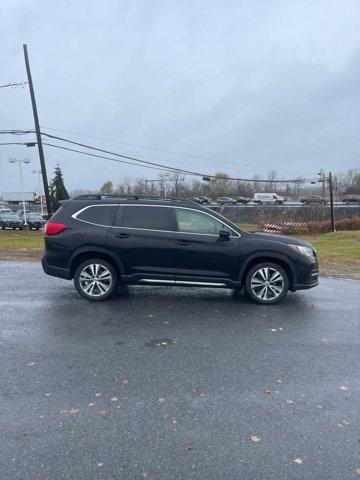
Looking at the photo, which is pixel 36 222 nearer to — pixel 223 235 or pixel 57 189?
pixel 57 189

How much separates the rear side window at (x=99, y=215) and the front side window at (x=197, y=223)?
1.24 m

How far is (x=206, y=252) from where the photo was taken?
7.09 meters

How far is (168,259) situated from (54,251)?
6.88 ft

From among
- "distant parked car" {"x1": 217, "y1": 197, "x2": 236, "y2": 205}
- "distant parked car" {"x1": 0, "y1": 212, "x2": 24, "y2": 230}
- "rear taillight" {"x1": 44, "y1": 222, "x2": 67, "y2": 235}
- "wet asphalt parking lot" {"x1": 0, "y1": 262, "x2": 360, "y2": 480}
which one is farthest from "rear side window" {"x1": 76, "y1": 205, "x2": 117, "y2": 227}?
"distant parked car" {"x1": 217, "y1": 197, "x2": 236, "y2": 205}

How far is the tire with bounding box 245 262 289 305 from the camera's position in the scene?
711cm

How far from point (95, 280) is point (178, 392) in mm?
3706

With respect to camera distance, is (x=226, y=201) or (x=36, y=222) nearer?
(x=36, y=222)

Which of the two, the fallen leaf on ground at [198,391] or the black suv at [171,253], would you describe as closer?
the fallen leaf on ground at [198,391]

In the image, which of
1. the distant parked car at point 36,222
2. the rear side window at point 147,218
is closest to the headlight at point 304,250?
the rear side window at point 147,218

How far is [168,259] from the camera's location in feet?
23.5

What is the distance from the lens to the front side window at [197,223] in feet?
23.6

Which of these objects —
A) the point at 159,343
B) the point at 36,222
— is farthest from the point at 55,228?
the point at 36,222

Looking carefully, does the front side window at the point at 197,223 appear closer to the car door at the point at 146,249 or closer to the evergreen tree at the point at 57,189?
the car door at the point at 146,249

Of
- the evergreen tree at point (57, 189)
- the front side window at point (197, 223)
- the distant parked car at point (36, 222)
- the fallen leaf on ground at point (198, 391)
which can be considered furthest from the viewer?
the evergreen tree at point (57, 189)
